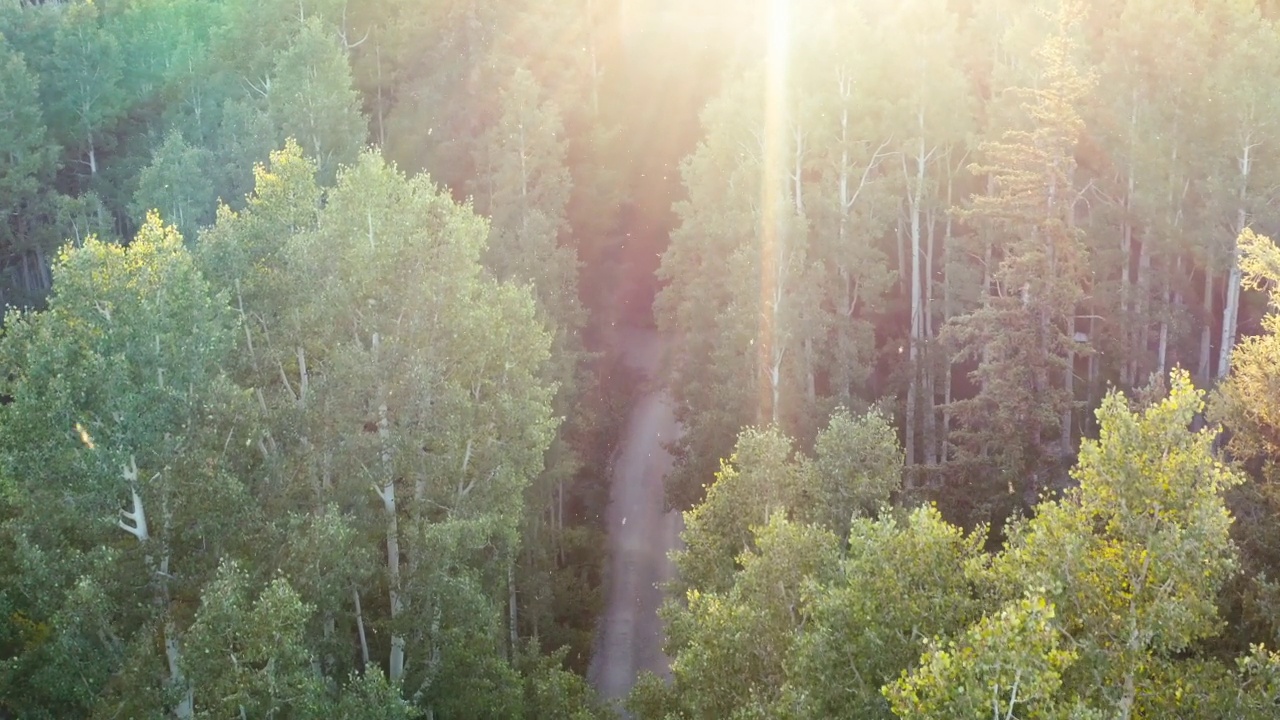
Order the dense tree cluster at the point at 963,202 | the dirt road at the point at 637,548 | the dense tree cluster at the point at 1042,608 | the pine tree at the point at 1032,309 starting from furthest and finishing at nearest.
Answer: the dirt road at the point at 637,548 < the dense tree cluster at the point at 963,202 < the pine tree at the point at 1032,309 < the dense tree cluster at the point at 1042,608

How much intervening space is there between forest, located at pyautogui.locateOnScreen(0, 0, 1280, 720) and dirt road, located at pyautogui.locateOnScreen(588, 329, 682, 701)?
78 centimetres

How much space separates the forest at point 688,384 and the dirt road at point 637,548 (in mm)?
→ 782

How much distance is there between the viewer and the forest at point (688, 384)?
1313 centimetres

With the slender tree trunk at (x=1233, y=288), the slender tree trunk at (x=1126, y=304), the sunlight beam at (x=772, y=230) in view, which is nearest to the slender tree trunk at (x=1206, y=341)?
the slender tree trunk at (x=1126, y=304)

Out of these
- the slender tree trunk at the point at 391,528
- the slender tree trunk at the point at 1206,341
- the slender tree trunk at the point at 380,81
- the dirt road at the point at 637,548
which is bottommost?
the dirt road at the point at 637,548

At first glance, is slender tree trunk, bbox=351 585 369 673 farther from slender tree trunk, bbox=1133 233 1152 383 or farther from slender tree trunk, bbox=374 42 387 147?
slender tree trunk, bbox=374 42 387 147

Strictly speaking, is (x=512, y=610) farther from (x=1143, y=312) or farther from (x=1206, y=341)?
(x=1206, y=341)

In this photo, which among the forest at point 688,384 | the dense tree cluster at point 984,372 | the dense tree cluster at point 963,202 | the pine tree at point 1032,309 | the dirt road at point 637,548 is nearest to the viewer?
the dense tree cluster at point 984,372

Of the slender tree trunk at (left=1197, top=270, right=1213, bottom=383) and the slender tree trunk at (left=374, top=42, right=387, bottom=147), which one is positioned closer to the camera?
the slender tree trunk at (left=1197, top=270, right=1213, bottom=383)

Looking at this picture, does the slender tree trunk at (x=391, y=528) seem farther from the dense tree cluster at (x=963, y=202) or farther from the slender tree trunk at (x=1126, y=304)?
the slender tree trunk at (x=1126, y=304)

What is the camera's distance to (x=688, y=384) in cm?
3300

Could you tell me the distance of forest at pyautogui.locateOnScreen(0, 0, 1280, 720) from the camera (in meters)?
13.1

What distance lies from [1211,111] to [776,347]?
14.1 metres

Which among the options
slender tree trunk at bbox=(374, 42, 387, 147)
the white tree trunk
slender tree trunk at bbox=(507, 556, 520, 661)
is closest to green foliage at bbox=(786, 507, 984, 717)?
slender tree trunk at bbox=(507, 556, 520, 661)
